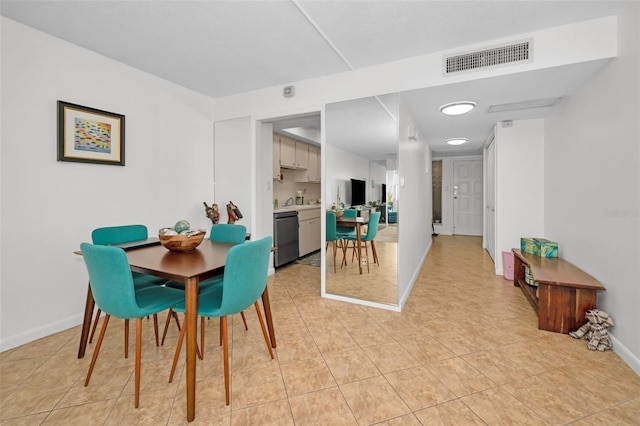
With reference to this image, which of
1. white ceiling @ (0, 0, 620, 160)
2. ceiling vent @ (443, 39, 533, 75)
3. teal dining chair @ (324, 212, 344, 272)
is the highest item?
white ceiling @ (0, 0, 620, 160)

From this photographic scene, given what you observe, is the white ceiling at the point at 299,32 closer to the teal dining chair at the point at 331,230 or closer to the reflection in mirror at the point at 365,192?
the reflection in mirror at the point at 365,192

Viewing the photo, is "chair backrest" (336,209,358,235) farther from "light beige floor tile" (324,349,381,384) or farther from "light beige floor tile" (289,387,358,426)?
"light beige floor tile" (289,387,358,426)

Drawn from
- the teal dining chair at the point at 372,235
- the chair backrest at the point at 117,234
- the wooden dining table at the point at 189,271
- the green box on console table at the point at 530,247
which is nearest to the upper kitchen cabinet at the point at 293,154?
the teal dining chair at the point at 372,235

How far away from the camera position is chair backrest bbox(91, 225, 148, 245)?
2216 millimetres

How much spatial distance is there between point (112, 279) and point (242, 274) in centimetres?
67

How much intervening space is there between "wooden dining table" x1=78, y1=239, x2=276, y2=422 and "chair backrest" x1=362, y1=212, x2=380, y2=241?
1663 millimetres

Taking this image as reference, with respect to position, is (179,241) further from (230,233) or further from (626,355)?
(626,355)

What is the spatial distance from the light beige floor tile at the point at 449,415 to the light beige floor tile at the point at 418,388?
0.12ft

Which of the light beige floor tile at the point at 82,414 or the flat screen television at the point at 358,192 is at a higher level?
the flat screen television at the point at 358,192

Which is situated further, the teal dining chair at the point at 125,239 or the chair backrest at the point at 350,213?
the chair backrest at the point at 350,213

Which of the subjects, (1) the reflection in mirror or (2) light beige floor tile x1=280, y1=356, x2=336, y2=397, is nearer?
(2) light beige floor tile x1=280, y1=356, x2=336, y2=397

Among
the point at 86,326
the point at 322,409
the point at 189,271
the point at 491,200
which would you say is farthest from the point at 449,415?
the point at 491,200

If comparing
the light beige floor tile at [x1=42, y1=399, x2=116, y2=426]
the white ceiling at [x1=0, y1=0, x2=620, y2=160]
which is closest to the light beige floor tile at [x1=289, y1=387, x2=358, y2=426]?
the light beige floor tile at [x1=42, y1=399, x2=116, y2=426]

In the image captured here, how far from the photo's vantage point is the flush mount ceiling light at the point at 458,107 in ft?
10.1
